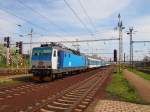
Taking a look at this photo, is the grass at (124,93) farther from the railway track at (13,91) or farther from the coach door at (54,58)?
the coach door at (54,58)

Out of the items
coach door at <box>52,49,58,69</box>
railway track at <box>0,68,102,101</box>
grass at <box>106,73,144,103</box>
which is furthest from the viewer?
A: coach door at <box>52,49,58,69</box>

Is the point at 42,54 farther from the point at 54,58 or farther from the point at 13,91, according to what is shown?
the point at 13,91

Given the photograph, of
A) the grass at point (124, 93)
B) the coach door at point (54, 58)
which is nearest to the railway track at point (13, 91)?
the grass at point (124, 93)

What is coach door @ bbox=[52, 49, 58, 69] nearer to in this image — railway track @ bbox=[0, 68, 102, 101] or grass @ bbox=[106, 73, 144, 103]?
grass @ bbox=[106, 73, 144, 103]

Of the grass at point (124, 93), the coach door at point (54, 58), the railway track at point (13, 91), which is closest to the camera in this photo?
the railway track at point (13, 91)

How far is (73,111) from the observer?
12797 mm

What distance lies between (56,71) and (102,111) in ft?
64.6

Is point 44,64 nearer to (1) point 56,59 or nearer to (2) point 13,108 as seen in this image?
(1) point 56,59

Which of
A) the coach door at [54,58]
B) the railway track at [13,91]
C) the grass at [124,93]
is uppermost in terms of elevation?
the coach door at [54,58]

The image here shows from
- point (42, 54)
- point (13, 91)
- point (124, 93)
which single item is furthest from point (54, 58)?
point (13, 91)

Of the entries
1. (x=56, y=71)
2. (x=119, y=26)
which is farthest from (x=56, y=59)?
(x=119, y=26)

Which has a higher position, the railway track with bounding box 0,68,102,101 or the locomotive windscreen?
the locomotive windscreen

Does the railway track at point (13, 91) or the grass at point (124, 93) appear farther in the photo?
the grass at point (124, 93)

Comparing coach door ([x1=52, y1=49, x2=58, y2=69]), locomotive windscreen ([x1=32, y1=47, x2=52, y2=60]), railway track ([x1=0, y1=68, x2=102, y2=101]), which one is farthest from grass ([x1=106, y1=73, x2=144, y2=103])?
locomotive windscreen ([x1=32, y1=47, x2=52, y2=60])
